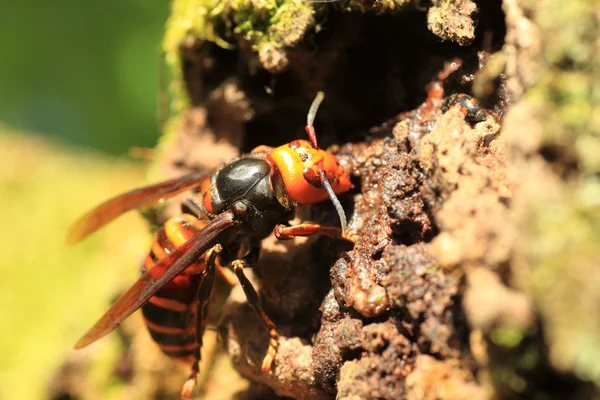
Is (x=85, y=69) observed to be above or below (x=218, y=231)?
below

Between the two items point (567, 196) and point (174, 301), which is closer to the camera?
point (567, 196)

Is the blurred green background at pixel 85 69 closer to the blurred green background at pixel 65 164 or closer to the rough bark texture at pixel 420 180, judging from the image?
the blurred green background at pixel 65 164

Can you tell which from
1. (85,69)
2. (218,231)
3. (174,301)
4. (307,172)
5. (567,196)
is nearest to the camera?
(567,196)

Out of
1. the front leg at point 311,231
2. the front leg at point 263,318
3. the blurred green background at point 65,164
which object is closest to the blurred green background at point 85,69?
the blurred green background at point 65,164

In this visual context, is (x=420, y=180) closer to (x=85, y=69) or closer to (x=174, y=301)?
(x=174, y=301)

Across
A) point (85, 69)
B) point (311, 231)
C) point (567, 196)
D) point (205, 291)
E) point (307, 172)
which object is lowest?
point (85, 69)

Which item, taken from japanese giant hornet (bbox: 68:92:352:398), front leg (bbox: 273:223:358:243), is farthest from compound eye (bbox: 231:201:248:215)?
front leg (bbox: 273:223:358:243)

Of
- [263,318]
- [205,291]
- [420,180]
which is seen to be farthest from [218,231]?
[420,180]
